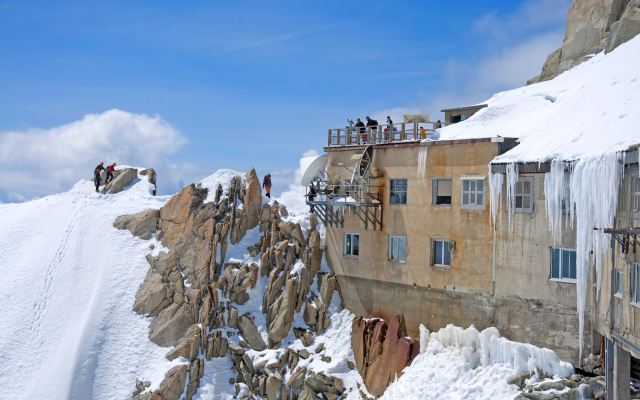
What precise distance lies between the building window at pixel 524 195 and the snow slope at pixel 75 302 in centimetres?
2117

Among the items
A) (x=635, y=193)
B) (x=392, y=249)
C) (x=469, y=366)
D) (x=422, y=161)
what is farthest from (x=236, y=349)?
(x=635, y=193)

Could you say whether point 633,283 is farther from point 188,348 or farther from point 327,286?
point 188,348

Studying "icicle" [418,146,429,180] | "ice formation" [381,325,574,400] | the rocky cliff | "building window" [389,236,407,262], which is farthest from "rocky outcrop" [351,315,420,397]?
the rocky cliff

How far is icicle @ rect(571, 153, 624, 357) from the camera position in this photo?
17453 millimetres

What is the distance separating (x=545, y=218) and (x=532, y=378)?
6.92 meters

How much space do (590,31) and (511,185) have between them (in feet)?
54.6

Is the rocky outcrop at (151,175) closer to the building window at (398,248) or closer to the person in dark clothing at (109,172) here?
the person in dark clothing at (109,172)

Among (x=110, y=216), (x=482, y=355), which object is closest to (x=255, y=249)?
(x=110, y=216)

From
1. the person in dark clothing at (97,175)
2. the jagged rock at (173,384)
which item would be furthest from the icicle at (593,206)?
Result: the person in dark clothing at (97,175)

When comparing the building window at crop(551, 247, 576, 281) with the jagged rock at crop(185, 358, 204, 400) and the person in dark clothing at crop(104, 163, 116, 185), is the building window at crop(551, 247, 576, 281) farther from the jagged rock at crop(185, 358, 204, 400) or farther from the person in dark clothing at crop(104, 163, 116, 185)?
the person in dark clothing at crop(104, 163, 116, 185)

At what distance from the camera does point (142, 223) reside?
33781 millimetres

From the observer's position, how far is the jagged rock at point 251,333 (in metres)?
28.3

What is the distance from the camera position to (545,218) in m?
21.1

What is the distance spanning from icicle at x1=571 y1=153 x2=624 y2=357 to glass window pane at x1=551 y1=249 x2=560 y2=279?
1.49 meters
